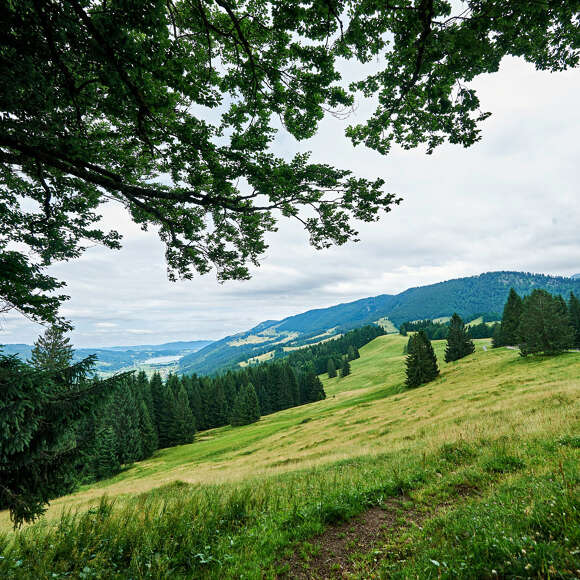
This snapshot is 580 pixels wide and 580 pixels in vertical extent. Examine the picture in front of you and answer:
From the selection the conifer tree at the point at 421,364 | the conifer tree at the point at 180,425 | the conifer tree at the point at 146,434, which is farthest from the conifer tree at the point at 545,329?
the conifer tree at the point at 146,434

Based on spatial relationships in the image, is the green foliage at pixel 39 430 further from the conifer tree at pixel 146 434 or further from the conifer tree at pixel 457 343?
the conifer tree at pixel 457 343

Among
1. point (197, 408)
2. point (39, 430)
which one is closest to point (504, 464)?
point (39, 430)

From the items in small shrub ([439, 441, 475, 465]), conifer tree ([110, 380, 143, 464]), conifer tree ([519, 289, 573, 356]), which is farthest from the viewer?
conifer tree ([110, 380, 143, 464])

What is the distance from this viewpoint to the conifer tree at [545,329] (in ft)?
125

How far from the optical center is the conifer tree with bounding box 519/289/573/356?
125ft

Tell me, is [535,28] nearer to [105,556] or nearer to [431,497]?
[431,497]

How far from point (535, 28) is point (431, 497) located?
9.49 meters

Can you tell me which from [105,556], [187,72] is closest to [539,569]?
[105,556]

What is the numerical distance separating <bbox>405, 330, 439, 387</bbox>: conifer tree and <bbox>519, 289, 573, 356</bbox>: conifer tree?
1362 cm

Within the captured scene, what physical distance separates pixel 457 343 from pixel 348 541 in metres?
75.4

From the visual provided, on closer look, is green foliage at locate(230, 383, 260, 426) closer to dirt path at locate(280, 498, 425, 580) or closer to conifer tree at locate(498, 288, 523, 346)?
dirt path at locate(280, 498, 425, 580)

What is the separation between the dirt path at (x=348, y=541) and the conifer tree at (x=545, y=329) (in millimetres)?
49067

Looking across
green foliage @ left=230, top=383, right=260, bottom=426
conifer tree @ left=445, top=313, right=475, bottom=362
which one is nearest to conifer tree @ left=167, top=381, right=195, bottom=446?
green foliage @ left=230, top=383, right=260, bottom=426

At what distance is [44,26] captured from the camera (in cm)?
408
